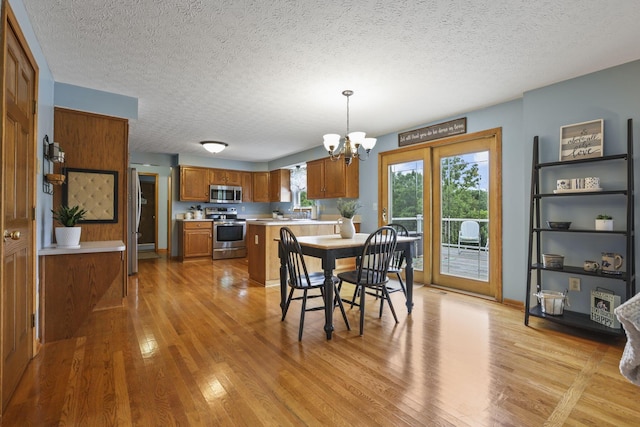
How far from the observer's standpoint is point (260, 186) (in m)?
7.92

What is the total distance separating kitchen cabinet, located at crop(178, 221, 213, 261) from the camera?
6578 millimetres

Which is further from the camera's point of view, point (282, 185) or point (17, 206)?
point (282, 185)

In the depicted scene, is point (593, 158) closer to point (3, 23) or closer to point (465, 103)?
point (465, 103)

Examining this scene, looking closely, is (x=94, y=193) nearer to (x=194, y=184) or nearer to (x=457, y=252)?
(x=194, y=184)

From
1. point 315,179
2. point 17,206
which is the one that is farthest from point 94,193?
point 315,179

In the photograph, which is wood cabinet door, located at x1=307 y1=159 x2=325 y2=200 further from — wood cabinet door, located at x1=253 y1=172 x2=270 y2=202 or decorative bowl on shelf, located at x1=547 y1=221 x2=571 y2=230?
decorative bowl on shelf, located at x1=547 y1=221 x2=571 y2=230

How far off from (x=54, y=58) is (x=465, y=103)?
4.03 m

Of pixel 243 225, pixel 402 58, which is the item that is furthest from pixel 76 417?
pixel 243 225

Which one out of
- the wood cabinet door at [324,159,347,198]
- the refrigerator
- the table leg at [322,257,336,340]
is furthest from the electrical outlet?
the refrigerator

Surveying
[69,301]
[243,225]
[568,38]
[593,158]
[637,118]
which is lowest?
[69,301]

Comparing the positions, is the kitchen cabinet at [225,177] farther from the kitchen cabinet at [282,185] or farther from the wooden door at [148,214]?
the wooden door at [148,214]

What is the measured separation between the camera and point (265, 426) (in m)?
1.55

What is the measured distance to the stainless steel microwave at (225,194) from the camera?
7.17 m

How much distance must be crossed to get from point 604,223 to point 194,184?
266 inches
